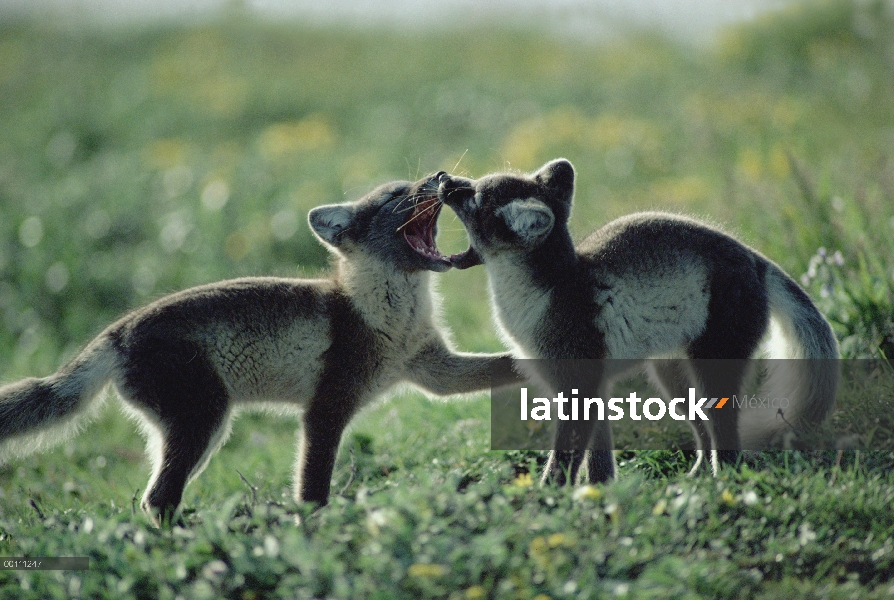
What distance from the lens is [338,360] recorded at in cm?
454

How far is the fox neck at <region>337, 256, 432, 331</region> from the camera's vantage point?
185 inches

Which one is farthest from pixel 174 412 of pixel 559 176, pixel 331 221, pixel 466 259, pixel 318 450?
pixel 559 176

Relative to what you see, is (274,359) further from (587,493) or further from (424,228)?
(587,493)

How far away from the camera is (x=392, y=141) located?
12.6 metres

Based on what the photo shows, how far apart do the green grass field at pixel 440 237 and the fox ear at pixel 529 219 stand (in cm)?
75

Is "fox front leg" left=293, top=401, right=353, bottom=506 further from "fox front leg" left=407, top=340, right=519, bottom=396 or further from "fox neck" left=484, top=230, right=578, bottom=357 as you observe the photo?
"fox neck" left=484, top=230, right=578, bottom=357

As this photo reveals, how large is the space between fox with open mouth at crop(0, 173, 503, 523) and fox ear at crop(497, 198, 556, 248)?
50 centimetres

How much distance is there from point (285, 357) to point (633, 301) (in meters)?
1.76

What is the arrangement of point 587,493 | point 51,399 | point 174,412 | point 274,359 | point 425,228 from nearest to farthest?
1. point 587,493
2. point 174,412
3. point 51,399
4. point 274,359
5. point 425,228

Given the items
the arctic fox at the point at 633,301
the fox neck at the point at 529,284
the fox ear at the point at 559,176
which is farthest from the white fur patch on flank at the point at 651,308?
the fox ear at the point at 559,176

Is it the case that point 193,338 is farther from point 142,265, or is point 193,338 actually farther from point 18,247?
point 18,247

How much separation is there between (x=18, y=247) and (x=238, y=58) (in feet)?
26.5

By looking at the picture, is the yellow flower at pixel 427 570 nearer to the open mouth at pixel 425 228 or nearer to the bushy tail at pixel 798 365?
the open mouth at pixel 425 228

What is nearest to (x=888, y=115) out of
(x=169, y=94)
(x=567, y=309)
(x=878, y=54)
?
(x=878, y=54)
